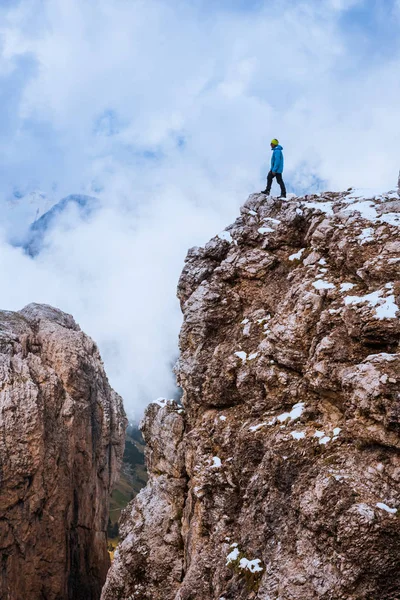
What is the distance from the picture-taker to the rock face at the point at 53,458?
40156 mm

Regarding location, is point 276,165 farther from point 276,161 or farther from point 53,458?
point 53,458

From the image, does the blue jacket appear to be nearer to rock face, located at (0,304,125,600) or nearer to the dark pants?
the dark pants

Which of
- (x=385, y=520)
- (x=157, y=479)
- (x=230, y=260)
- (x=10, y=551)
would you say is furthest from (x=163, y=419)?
(x=10, y=551)

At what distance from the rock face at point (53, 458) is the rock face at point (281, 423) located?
1500 centimetres

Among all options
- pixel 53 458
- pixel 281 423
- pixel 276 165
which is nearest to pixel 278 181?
pixel 276 165

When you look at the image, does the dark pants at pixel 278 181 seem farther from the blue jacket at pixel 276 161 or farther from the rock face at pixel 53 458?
the rock face at pixel 53 458

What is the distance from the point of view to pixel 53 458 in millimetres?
42656

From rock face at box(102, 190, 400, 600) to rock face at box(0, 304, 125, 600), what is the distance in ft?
49.2

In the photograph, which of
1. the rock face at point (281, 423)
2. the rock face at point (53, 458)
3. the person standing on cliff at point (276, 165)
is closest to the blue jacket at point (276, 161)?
the person standing on cliff at point (276, 165)

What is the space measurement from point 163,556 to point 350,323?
1527 centimetres

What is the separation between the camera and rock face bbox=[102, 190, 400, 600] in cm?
1731

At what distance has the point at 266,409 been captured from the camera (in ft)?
76.7

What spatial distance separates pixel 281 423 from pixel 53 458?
2666 cm

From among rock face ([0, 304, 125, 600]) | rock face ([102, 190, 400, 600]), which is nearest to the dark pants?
rock face ([102, 190, 400, 600])
